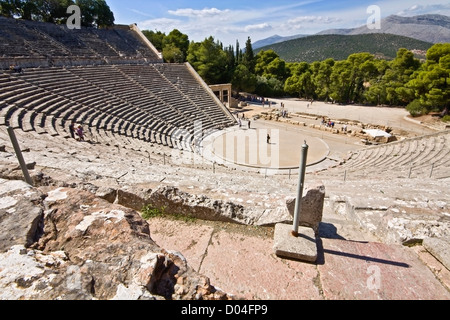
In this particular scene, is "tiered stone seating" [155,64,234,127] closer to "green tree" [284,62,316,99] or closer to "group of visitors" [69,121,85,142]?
"group of visitors" [69,121,85,142]

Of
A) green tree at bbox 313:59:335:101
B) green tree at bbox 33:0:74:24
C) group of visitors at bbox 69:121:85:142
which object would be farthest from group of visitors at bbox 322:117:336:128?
green tree at bbox 33:0:74:24

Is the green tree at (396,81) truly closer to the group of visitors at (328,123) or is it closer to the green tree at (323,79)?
the green tree at (323,79)

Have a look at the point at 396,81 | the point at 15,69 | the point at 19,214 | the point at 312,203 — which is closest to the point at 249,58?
the point at 396,81

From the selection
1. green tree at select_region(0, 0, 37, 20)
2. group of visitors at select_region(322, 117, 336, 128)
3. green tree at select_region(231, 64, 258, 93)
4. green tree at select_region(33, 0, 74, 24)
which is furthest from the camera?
green tree at select_region(231, 64, 258, 93)

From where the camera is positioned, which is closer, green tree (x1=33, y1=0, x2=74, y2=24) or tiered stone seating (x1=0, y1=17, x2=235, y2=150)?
tiered stone seating (x1=0, y1=17, x2=235, y2=150)

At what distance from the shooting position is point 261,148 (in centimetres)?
1906

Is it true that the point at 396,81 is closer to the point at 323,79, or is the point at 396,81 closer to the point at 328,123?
the point at 323,79

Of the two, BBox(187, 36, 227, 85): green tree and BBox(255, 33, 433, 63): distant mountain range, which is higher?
BBox(255, 33, 433, 63): distant mountain range

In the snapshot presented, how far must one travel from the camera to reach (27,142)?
8969 mm

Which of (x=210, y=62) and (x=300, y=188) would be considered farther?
(x=210, y=62)

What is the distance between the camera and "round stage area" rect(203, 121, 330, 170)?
647 inches

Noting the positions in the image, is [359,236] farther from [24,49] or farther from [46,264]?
[24,49]

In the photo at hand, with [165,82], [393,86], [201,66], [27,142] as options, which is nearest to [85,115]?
[27,142]

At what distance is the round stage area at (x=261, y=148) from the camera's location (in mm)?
16438
